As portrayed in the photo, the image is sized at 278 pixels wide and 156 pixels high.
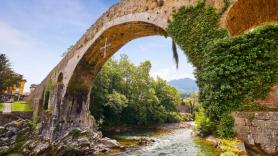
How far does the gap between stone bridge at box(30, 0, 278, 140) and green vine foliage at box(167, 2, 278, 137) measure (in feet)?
2.40

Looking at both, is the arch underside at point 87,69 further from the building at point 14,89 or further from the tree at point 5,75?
the building at point 14,89

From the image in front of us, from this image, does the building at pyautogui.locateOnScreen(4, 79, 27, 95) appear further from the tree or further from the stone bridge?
the stone bridge

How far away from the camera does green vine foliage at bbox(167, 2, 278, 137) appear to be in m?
4.83

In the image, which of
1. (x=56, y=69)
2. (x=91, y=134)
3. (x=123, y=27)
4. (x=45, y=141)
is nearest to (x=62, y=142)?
(x=45, y=141)

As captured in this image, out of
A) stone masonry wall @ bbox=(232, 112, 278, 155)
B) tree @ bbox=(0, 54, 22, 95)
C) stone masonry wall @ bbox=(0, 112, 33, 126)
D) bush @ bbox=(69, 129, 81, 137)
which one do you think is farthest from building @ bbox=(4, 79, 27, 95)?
stone masonry wall @ bbox=(232, 112, 278, 155)

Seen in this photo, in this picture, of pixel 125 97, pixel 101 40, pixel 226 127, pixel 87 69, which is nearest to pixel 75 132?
pixel 87 69

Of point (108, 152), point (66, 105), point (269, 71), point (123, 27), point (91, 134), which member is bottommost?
point (108, 152)

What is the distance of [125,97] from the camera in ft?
88.4

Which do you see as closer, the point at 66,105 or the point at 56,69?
the point at 66,105

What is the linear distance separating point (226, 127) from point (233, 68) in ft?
4.54

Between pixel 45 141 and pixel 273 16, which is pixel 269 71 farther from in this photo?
pixel 45 141

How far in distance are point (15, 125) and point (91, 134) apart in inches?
198

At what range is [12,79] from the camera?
17.6 m

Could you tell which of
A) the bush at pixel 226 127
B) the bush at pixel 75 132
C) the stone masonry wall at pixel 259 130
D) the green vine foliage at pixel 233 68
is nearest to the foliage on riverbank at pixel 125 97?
the bush at pixel 75 132
